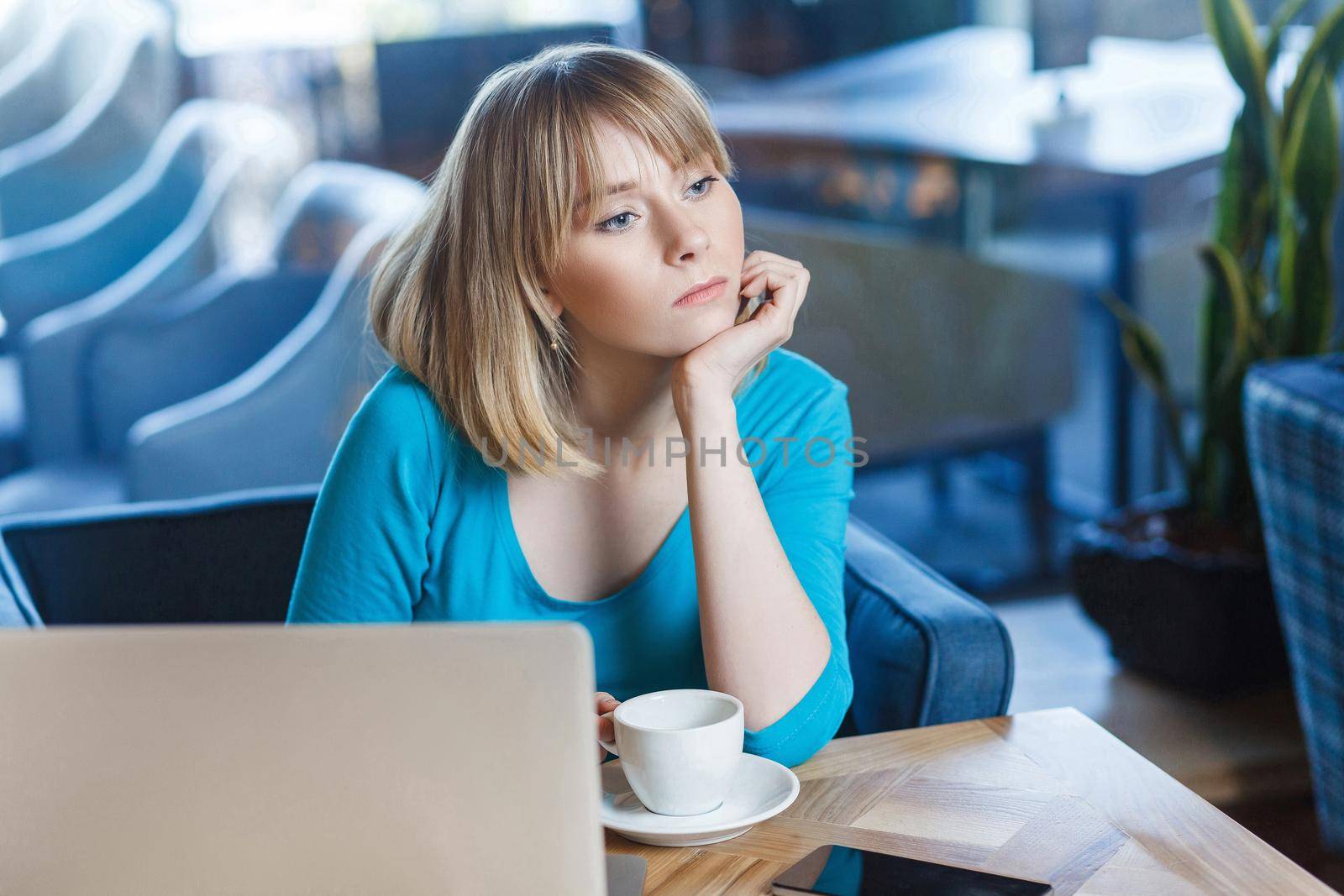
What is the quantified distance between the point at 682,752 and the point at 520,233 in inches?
21.8

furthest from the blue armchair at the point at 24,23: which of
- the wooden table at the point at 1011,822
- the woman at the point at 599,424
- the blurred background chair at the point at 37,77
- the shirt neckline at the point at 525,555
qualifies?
the wooden table at the point at 1011,822

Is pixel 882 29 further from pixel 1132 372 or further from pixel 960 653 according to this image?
pixel 960 653

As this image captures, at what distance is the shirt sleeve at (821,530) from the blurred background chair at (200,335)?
168 cm

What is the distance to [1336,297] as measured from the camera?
3.03 meters

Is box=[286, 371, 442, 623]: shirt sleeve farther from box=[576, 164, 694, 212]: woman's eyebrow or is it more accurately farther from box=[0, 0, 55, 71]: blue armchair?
box=[0, 0, 55, 71]: blue armchair

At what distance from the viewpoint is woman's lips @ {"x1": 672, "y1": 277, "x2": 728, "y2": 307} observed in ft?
3.83

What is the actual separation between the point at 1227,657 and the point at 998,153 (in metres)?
1.19

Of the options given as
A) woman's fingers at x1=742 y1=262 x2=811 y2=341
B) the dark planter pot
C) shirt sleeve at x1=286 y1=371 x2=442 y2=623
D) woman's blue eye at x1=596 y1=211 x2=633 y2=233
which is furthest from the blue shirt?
the dark planter pot

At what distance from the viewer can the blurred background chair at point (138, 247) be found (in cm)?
280

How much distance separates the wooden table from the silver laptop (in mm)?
230

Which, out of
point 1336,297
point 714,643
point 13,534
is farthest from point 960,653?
point 1336,297

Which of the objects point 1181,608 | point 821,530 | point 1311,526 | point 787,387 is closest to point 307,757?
point 821,530

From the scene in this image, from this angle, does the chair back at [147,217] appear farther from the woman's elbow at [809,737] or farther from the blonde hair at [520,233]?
the woman's elbow at [809,737]

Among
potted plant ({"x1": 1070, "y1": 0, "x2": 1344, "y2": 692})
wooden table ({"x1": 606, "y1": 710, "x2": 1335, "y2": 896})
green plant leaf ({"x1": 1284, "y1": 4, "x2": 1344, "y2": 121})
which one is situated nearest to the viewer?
wooden table ({"x1": 606, "y1": 710, "x2": 1335, "y2": 896})
